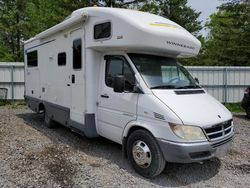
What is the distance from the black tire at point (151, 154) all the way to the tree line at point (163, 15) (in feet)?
53.5

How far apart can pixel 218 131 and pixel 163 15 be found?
20.1 m

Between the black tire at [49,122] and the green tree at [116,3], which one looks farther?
the green tree at [116,3]

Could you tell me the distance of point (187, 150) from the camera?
4.52 metres

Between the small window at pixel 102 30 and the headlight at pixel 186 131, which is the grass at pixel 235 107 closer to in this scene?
the small window at pixel 102 30

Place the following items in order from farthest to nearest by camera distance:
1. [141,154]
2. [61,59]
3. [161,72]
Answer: [61,59] < [161,72] < [141,154]

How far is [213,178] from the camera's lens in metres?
5.12

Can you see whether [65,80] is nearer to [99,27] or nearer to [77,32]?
[77,32]

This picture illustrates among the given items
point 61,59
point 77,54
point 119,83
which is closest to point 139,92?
point 119,83

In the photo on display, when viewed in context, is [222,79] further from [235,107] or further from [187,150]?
[187,150]

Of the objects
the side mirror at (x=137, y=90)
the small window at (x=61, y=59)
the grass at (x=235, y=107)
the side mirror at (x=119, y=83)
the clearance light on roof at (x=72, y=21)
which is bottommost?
the grass at (x=235, y=107)

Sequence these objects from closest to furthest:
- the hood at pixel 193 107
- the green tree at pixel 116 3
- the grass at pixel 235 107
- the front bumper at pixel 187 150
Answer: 1. the front bumper at pixel 187 150
2. the hood at pixel 193 107
3. the grass at pixel 235 107
4. the green tree at pixel 116 3

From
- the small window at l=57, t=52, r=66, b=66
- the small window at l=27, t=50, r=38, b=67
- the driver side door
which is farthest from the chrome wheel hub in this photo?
the small window at l=27, t=50, r=38, b=67

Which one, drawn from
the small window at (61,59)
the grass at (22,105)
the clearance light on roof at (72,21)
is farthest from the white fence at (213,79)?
the small window at (61,59)

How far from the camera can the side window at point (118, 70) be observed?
214 inches
